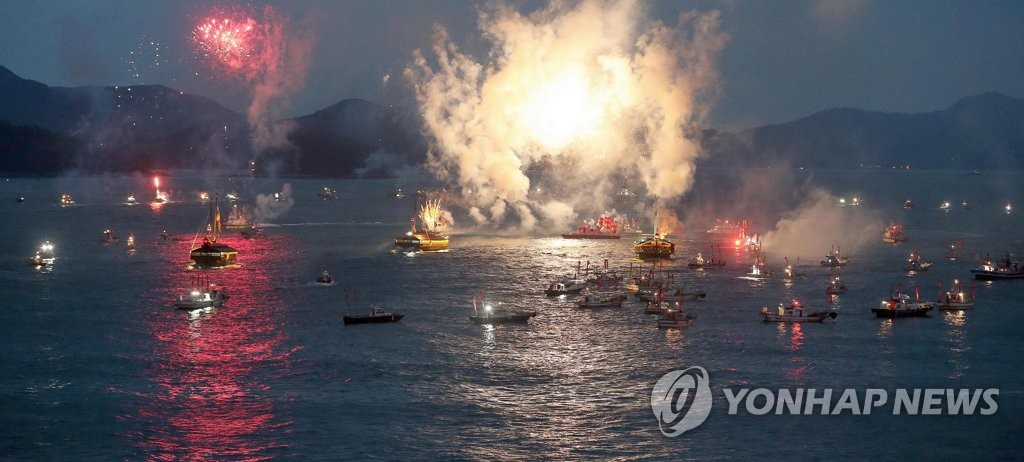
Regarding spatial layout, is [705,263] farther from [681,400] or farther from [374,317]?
[681,400]

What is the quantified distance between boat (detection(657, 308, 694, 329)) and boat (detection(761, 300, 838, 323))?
5.73 metres

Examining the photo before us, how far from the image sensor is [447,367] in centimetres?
5922

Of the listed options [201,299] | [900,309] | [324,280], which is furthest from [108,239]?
[900,309]

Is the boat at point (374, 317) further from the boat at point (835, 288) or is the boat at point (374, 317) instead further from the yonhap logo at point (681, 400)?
the boat at point (835, 288)

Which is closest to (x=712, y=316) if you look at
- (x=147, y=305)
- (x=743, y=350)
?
(x=743, y=350)

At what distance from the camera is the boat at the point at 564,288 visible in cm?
8906

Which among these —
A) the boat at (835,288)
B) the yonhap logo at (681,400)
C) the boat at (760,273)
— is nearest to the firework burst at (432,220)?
the boat at (760,273)

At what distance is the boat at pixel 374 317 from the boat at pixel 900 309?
118 ft

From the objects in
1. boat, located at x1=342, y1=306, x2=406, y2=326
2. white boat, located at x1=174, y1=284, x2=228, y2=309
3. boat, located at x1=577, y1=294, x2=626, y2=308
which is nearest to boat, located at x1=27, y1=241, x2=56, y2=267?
white boat, located at x1=174, y1=284, x2=228, y2=309

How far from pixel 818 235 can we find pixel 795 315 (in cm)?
7833

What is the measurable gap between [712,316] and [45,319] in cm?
4955

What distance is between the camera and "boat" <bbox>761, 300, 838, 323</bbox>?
73.8 m

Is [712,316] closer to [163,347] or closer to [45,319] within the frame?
[163,347]

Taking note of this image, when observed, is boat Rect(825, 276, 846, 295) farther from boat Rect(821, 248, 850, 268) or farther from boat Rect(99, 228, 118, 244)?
boat Rect(99, 228, 118, 244)
